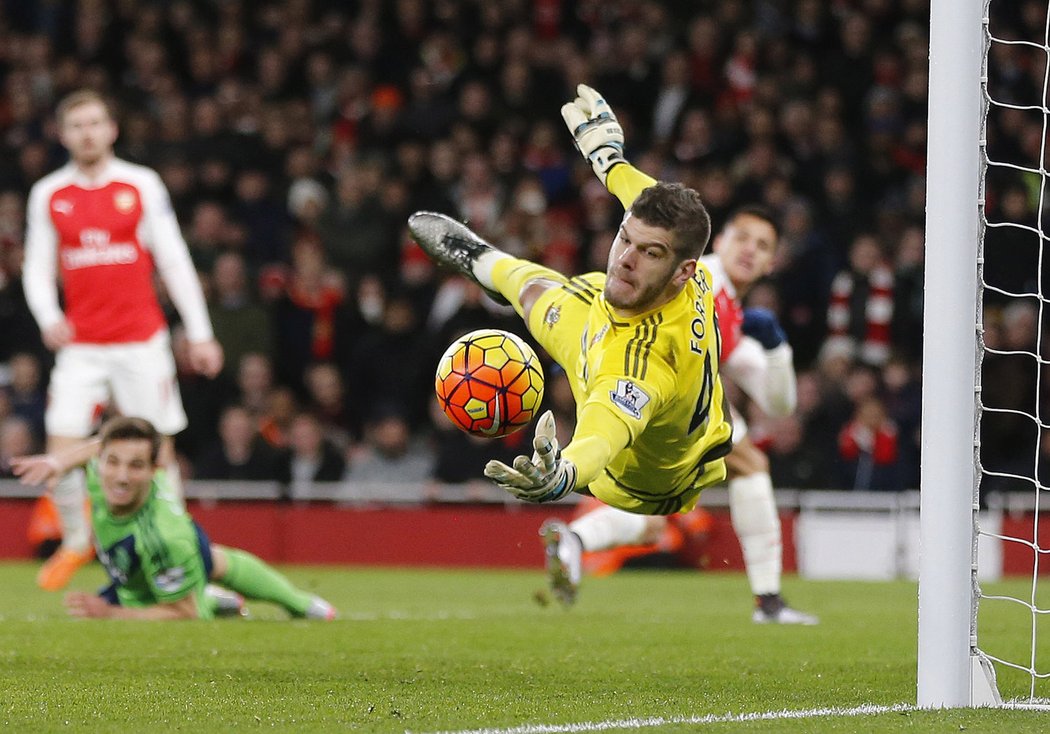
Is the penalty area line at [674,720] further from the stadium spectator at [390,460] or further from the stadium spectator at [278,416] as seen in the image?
the stadium spectator at [278,416]

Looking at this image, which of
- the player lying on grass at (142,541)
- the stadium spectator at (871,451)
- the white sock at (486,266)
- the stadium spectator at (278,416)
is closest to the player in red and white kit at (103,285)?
the player lying on grass at (142,541)

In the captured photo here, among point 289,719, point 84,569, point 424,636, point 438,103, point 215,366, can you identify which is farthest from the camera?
point 438,103

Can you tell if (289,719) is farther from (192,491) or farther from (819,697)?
(192,491)

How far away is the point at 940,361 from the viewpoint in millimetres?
5055

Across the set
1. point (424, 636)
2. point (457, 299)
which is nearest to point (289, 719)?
point (424, 636)

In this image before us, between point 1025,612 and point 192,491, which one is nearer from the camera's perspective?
point 1025,612

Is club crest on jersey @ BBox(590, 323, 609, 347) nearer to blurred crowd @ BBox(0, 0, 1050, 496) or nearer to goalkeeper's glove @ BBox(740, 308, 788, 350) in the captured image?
goalkeeper's glove @ BBox(740, 308, 788, 350)

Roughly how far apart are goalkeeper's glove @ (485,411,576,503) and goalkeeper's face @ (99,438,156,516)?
346 centimetres

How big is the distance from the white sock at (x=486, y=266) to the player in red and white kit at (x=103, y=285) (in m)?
2.79

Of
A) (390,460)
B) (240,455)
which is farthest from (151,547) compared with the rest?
(390,460)

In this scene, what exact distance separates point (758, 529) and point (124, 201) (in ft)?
12.2

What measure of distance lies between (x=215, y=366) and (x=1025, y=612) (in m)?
4.45

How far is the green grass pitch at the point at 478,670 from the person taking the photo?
4664 millimetres

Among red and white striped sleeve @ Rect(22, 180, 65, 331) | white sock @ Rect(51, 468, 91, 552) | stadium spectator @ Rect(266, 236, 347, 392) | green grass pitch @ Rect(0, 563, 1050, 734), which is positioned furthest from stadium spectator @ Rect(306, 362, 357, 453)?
red and white striped sleeve @ Rect(22, 180, 65, 331)
